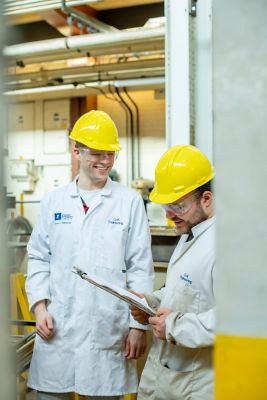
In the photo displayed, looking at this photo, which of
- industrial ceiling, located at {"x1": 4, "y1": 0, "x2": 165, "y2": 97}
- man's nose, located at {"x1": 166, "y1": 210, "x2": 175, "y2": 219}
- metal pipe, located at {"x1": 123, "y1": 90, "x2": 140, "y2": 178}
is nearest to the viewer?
man's nose, located at {"x1": 166, "y1": 210, "x2": 175, "y2": 219}

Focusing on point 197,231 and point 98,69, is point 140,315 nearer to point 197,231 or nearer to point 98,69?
point 197,231

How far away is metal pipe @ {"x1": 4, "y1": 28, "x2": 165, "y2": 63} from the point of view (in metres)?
3.38

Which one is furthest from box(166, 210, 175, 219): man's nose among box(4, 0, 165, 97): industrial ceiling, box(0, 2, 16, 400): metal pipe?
box(4, 0, 165, 97): industrial ceiling

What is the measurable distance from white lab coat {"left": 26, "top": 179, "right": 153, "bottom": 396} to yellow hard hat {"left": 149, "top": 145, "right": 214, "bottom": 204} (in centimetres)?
36

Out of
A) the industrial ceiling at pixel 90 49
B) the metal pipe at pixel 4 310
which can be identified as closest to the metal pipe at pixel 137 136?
the industrial ceiling at pixel 90 49

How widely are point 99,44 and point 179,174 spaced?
2.40 m

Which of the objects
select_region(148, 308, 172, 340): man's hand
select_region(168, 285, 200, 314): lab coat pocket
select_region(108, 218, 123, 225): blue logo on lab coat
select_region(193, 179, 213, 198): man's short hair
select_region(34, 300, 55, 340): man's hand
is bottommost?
select_region(34, 300, 55, 340): man's hand

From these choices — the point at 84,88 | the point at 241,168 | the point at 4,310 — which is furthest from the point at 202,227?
the point at 84,88

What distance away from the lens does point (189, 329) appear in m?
1.30

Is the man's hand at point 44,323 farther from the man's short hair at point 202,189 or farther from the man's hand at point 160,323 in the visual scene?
the man's short hair at point 202,189

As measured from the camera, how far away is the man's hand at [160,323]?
4.64 ft

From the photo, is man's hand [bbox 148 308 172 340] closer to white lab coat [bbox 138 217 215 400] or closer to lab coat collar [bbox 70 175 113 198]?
white lab coat [bbox 138 217 215 400]

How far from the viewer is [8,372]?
65 cm

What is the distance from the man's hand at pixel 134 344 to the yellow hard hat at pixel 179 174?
60 centimetres
